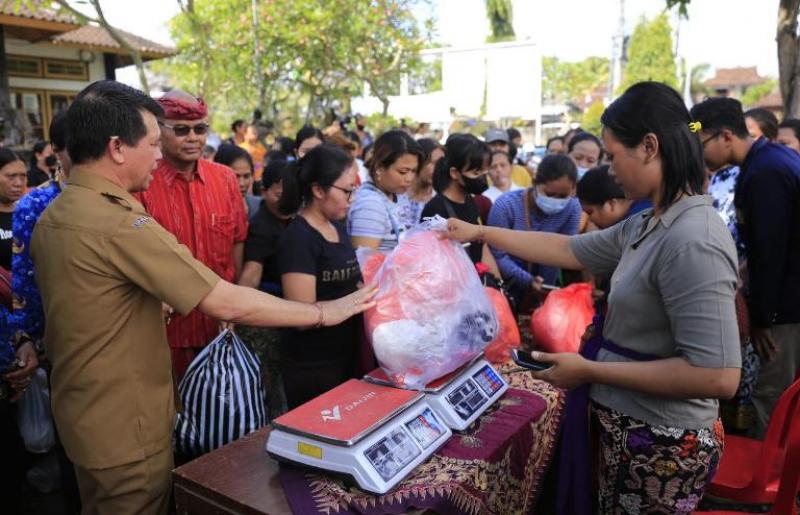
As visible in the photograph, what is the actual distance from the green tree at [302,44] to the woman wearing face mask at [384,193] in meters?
12.3

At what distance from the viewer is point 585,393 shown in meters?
1.81

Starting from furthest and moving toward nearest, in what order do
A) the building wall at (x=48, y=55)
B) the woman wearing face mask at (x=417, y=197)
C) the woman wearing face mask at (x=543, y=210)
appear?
the building wall at (x=48, y=55), the woman wearing face mask at (x=417, y=197), the woman wearing face mask at (x=543, y=210)

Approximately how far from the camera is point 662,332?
156 centimetres

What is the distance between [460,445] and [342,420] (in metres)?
0.40

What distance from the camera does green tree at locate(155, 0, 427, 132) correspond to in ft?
52.7

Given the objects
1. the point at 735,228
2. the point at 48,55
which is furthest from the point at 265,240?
the point at 48,55

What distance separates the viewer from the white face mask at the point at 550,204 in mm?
3650

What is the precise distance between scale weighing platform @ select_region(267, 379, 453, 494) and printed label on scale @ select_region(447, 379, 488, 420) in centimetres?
10

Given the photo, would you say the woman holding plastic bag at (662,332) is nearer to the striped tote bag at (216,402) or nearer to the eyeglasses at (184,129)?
the striped tote bag at (216,402)

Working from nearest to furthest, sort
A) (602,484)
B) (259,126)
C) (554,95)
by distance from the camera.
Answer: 1. (602,484)
2. (259,126)
3. (554,95)

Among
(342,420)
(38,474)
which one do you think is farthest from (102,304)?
(38,474)

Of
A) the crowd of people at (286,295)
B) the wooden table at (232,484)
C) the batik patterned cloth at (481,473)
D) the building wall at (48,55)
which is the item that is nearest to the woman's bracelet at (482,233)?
the crowd of people at (286,295)

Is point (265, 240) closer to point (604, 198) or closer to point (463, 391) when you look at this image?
point (463, 391)

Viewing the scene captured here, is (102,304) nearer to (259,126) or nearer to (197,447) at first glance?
(197,447)
